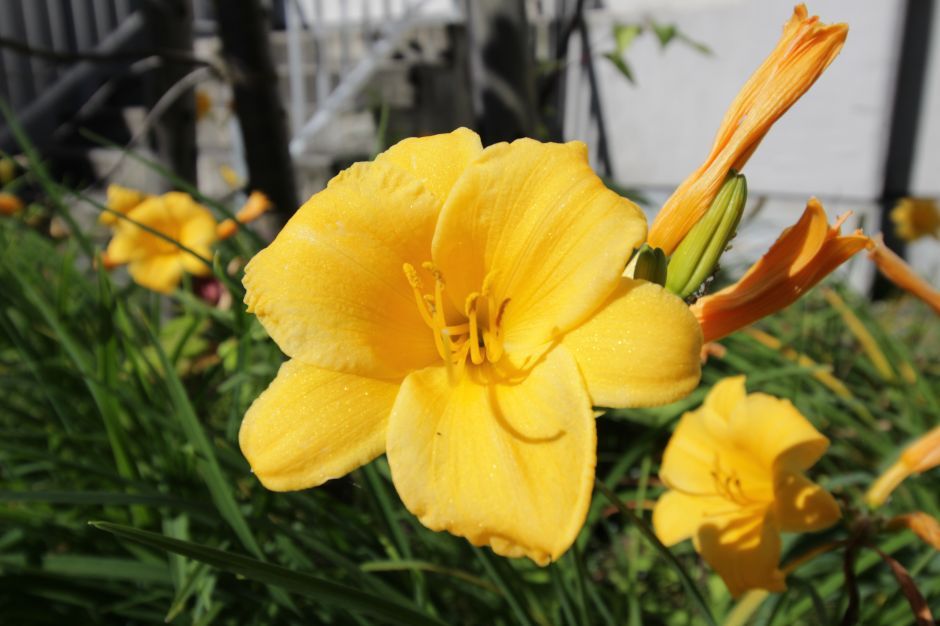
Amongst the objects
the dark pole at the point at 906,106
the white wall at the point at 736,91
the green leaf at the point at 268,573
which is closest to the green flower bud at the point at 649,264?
the green leaf at the point at 268,573

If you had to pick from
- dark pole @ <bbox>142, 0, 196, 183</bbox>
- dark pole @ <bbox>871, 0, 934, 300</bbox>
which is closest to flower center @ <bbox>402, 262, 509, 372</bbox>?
dark pole @ <bbox>142, 0, 196, 183</bbox>

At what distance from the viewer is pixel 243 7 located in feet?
6.21

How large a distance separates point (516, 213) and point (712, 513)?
539 mm

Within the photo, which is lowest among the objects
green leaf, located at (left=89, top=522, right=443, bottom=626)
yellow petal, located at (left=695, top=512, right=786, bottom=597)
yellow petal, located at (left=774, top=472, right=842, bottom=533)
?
yellow petal, located at (left=695, top=512, right=786, bottom=597)

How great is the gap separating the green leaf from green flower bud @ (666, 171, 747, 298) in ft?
1.25

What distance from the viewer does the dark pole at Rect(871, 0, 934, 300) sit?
386 cm

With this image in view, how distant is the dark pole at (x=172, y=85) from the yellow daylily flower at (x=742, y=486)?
6.57ft

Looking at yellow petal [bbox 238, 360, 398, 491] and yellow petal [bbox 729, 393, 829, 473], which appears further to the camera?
yellow petal [bbox 729, 393, 829, 473]

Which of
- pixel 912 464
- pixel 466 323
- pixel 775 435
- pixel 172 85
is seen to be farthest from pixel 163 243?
pixel 912 464

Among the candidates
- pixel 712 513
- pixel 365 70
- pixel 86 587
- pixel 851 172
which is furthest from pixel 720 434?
pixel 365 70

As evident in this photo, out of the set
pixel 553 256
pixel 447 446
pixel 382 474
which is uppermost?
pixel 553 256

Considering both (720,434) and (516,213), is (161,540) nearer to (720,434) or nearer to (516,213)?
(516,213)

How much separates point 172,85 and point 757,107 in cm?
222

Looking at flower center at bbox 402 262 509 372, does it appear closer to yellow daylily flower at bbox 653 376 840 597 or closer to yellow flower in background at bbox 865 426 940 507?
yellow daylily flower at bbox 653 376 840 597
